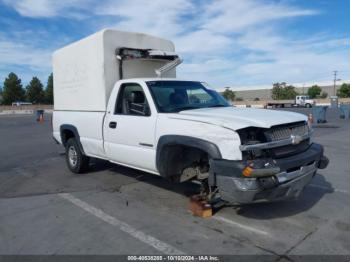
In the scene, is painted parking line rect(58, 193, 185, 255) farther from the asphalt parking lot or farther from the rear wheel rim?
the rear wheel rim

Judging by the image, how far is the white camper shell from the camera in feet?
22.6

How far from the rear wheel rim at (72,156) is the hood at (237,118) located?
11.7ft

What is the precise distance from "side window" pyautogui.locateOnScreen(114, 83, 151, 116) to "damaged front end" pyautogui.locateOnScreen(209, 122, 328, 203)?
1789 mm

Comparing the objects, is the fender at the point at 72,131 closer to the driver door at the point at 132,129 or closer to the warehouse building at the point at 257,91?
the driver door at the point at 132,129

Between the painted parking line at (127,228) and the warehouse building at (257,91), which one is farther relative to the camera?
the warehouse building at (257,91)

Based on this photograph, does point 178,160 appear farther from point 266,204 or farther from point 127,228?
point 266,204

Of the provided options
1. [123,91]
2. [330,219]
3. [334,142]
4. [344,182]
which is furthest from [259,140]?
[334,142]

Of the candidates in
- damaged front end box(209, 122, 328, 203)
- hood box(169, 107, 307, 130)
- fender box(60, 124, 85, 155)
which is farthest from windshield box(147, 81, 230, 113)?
fender box(60, 124, 85, 155)

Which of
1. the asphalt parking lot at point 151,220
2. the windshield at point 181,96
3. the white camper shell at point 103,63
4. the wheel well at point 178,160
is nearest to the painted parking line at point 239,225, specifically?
the asphalt parking lot at point 151,220

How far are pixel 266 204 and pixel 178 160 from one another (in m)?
1.50

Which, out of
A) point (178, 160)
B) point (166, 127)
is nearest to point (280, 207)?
point (178, 160)

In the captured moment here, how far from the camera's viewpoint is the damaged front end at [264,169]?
4.16 meters

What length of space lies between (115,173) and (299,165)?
4.38 metres

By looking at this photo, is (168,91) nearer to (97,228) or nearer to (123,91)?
(123,91)
